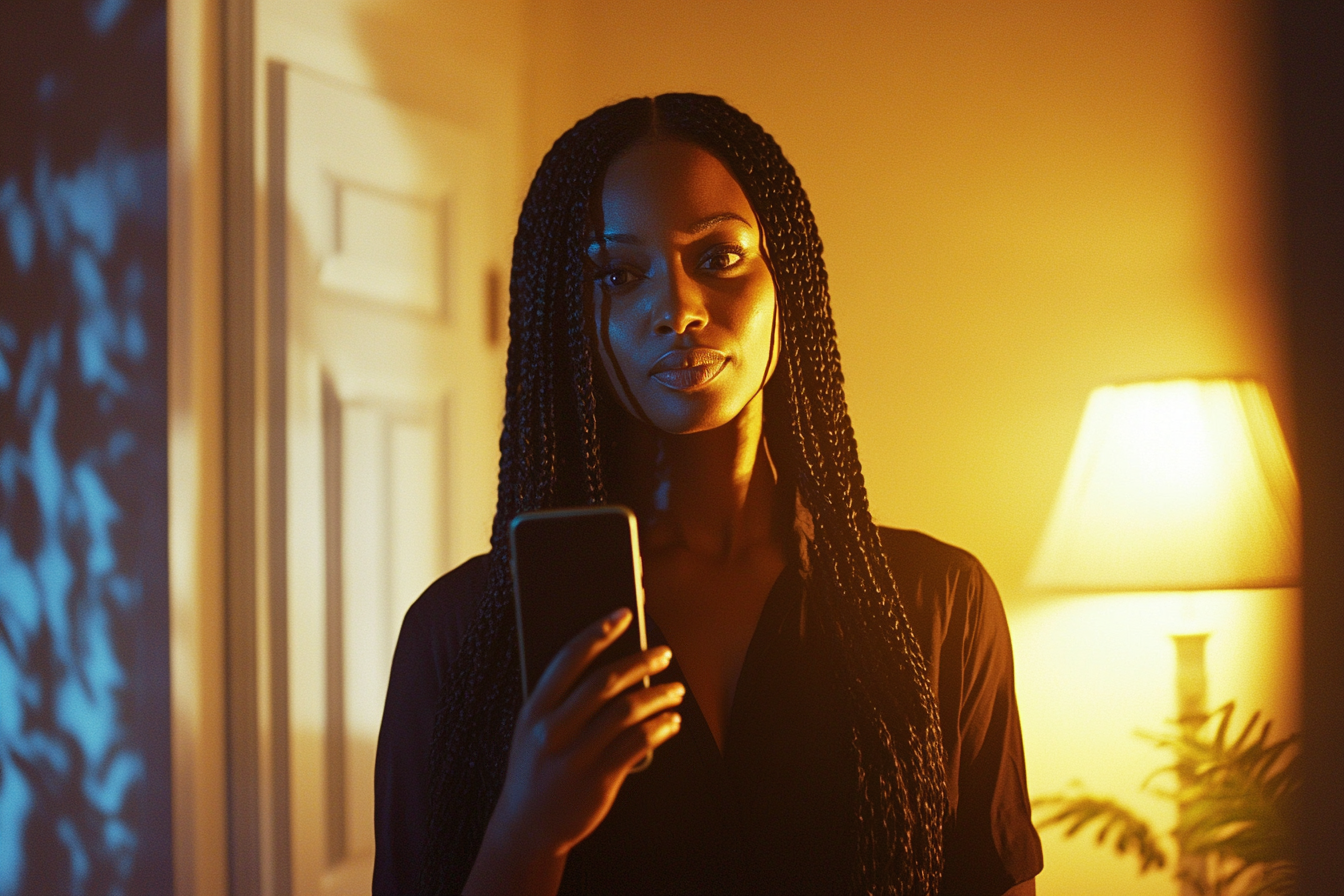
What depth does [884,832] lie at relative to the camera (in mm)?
854

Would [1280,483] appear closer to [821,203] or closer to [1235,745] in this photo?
[1235,745]

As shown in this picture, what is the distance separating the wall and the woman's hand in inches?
46.4

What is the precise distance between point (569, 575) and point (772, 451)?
34 cm

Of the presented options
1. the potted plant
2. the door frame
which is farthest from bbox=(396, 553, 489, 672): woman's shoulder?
the potted plant

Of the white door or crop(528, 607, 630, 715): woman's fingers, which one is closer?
crop(528, 607, 630, 715): woman's fingers

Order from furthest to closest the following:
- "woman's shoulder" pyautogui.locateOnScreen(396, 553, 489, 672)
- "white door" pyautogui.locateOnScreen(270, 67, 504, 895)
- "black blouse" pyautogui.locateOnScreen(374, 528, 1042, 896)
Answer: "white door" pyautogui.locateOnScreen(270, 67, 504, 895) < "woman's shoulder" pyautogui.locateOnScreen(396, 553, 489, 672) < "black blouse" pyautogui.locateOnScreen(374, 528, 1042, 896)

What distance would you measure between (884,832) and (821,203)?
130 centimetres

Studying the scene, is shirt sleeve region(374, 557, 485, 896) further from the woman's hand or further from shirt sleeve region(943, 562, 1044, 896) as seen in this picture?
shirt sleeve region(943, 562, 1044, 896)

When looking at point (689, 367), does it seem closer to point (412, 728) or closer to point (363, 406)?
point (412, 728)

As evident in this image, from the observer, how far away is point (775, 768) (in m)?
0.87

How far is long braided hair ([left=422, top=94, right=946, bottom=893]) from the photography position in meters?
0.88

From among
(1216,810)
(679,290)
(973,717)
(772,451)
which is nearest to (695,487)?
(772,451)

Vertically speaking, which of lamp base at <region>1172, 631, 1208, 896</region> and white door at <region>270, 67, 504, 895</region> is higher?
white door at <region>270, 67, 504, 895</region>

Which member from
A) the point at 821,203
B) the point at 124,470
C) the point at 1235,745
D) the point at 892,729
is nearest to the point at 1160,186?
the point at 821,203
